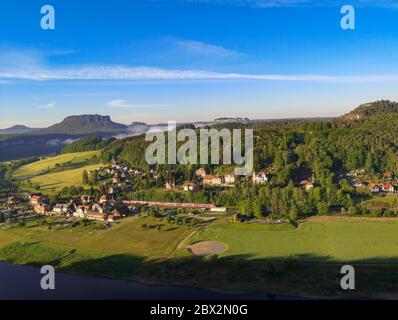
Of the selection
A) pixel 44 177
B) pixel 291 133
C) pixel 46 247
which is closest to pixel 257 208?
pixel 46 247

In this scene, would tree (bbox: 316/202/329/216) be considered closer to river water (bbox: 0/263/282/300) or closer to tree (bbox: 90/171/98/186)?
river water (bbox: 0/263/282/300)

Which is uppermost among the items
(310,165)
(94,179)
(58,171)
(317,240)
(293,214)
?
(310,165)

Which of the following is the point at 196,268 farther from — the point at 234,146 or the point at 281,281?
the point at 234,146

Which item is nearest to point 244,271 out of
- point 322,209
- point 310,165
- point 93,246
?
point 93,246

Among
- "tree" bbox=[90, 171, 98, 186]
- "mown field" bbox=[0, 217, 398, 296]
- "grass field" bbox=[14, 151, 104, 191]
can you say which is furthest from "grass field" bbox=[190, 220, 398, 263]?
"grass field" bbox=[14, 151, 104, 191]

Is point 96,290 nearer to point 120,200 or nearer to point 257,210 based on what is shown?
point 257,210

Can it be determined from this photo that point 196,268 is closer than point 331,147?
Yes
